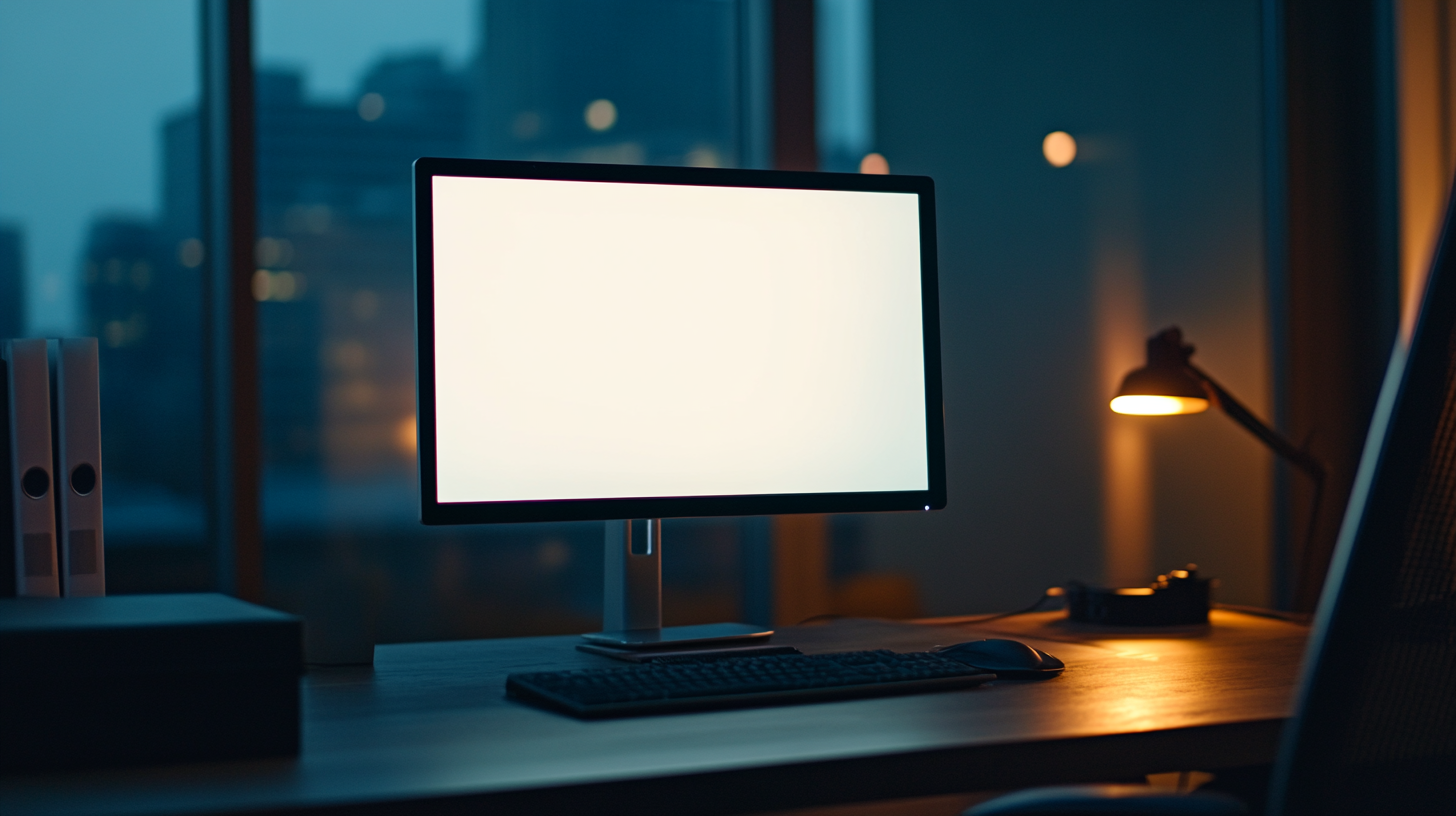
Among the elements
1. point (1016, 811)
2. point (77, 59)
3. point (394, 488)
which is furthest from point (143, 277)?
point (1016, 811)

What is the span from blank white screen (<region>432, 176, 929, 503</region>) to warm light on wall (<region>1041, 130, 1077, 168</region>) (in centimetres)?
127

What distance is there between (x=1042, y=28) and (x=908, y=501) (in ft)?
5.18

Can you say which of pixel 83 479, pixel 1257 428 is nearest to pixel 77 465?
pixel 83 479

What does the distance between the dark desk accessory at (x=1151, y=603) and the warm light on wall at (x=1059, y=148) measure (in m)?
1.22

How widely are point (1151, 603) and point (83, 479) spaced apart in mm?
1264

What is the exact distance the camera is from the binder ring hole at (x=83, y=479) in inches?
49.1

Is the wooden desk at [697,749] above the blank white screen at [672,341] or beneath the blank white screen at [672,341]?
beneath

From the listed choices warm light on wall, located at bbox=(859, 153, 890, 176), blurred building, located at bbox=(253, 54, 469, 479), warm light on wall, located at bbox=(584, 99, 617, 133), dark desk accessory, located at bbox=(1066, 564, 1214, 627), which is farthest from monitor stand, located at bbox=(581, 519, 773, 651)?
warm light on wall, located at bbox=(859, 153, 890, 176)

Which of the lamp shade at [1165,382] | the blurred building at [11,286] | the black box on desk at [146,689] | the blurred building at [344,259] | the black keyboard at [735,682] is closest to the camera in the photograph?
the black box on desk at [146,689]

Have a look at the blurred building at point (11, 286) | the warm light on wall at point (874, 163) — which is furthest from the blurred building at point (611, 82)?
the blurred building at point (11, 286)

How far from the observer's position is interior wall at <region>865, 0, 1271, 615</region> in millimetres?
2535

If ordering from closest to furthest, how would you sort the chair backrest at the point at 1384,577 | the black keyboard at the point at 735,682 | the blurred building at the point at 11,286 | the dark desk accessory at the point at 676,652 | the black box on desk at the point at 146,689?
the chair backrest at the point at 1384,577
the black box on desk at the point at 146,689
the black keyboard at the point at 735,682
the dark desk accessory at the point at 676,652
the blurred building at the point at 11,286

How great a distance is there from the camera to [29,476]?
1219mm

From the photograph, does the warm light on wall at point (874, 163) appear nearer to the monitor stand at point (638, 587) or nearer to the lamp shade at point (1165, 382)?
the lamp shade at point (1165, 382)
